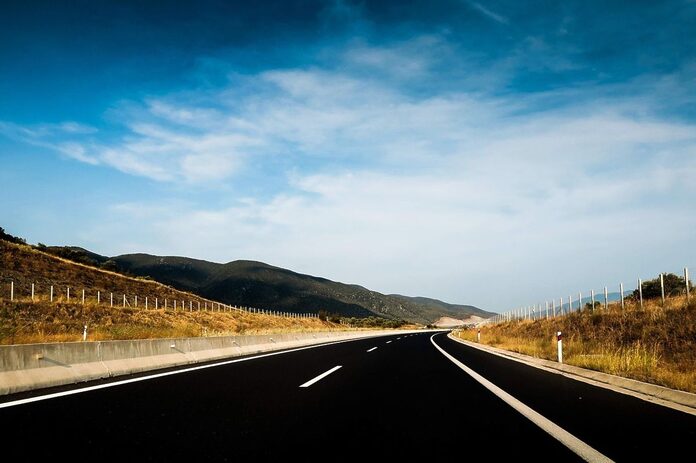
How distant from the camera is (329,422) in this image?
6918 millimetres

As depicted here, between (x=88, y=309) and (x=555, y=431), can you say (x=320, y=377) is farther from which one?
(x=88, y=309)

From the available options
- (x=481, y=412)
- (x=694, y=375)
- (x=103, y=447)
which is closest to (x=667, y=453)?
(x=481, y=412)

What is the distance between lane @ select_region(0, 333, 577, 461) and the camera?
17.8 feet

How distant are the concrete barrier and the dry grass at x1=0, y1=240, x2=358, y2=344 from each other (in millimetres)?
3124

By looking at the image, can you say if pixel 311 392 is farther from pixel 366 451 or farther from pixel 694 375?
pixel 694 375

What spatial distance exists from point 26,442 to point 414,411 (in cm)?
465

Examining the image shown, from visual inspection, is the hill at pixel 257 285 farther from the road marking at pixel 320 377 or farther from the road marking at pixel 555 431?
the road marking at pixel 555 431

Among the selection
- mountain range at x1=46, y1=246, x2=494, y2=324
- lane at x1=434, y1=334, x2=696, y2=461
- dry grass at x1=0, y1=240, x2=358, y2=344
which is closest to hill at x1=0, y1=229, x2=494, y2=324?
mountain range at x1=46, y1=246, x2=494, y2=324

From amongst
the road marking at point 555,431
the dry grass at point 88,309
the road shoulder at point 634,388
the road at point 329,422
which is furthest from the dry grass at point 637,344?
the dry grass at point 88,309

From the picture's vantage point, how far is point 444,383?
11.4 metres

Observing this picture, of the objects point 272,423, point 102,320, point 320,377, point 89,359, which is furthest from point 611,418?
point 102,320

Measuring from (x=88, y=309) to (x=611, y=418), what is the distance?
3693 cm

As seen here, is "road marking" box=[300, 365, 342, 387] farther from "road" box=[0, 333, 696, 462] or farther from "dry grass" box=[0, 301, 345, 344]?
"dry grass" box=[0, 301, 345, 344]

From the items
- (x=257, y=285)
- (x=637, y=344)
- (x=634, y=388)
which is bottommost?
(x=634, y=388)
